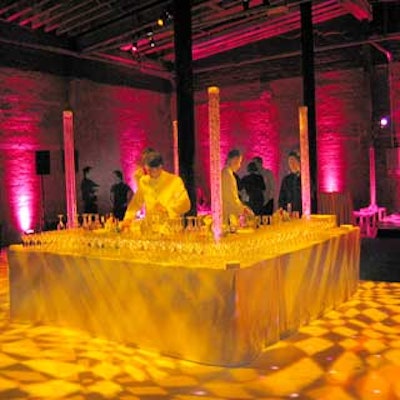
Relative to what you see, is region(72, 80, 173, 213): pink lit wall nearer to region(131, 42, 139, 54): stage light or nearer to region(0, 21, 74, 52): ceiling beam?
region(0, 21, 74, 52): ceiling beam

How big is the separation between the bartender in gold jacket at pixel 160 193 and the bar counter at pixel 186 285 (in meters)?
0.53

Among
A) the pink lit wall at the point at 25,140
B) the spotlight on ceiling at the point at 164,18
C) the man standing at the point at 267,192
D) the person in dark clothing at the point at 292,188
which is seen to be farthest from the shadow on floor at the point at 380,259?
the pink lit wall at the point at 25,140

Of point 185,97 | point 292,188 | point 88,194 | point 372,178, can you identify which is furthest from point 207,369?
point 372,178

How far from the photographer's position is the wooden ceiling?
9.84 m

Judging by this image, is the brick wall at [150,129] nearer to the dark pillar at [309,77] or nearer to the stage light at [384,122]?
the stage light at [384,122]

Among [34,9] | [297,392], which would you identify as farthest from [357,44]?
[297,392]

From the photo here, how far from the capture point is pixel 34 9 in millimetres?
9828

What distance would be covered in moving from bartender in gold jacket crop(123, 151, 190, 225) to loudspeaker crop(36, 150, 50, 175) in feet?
17.3

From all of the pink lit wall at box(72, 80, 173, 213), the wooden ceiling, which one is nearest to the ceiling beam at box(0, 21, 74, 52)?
the wooden ceiling

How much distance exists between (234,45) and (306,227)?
28.8 feet

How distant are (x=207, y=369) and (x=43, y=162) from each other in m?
7.30

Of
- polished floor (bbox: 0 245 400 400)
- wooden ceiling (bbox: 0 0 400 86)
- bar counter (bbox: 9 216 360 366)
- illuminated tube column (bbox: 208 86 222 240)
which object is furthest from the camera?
wooden ceiling (bbox: 0 0 400 86)

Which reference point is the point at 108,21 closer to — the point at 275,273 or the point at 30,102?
the point at 30,102

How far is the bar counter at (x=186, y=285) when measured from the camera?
4.05m
